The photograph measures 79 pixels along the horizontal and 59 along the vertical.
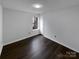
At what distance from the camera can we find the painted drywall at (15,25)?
3869 mm

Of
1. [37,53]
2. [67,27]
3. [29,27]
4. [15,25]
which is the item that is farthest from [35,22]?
[37,53]

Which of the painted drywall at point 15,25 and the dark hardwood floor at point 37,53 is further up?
the painted drywall at point 15,25

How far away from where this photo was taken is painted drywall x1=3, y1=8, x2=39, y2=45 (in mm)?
3869

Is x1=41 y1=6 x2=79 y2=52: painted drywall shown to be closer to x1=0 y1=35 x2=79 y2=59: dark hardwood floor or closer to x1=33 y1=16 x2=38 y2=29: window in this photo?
x1=0 y1=35 x2=79 y2=59: dark hardwood floor

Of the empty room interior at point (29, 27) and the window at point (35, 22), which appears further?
the window at point (35, 22)

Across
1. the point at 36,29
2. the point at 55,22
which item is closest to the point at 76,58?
the point at 55,22

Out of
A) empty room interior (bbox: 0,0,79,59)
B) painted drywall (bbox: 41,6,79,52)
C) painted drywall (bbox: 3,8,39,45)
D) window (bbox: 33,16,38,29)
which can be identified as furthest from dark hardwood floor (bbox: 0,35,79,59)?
window (bbox: 33,16,38,29)

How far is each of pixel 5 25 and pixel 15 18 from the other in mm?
813

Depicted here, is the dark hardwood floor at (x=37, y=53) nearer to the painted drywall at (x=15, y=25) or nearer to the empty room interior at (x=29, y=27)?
the empty room interior at (x=29, y=27)

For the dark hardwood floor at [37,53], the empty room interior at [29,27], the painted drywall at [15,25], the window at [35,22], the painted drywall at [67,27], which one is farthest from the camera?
the window at [35,22]

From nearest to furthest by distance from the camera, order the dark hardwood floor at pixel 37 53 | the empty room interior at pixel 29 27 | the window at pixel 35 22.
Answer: the dark hardwood floor at pixel 37 53 → the empty room interior at pixel 29 27 → the window at pixel 35 22

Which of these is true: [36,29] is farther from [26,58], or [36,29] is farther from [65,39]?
[26,58]

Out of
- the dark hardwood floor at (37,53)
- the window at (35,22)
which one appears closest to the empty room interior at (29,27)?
the dark hardwood floor at (37,53)

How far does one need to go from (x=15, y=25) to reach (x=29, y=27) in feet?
5.08
